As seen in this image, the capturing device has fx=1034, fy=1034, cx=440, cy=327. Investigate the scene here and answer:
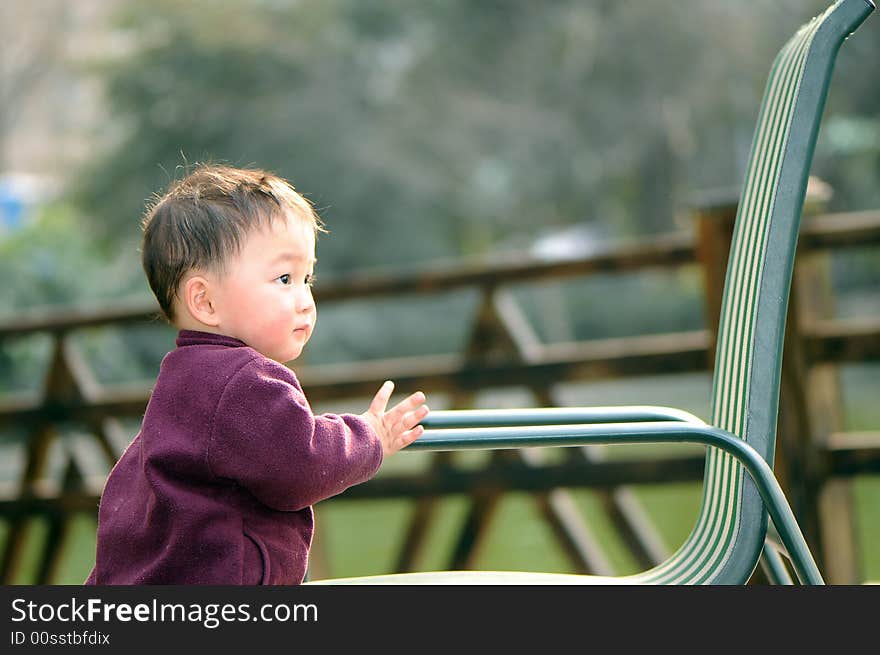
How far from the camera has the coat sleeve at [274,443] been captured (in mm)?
893

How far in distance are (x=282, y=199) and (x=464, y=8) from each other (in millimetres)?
9218

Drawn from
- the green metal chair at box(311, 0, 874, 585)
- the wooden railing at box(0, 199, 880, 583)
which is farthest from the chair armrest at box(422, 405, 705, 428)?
the wooden railing at box(0, 199, 880, 583)

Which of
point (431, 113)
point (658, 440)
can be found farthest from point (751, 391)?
point (431, 113)

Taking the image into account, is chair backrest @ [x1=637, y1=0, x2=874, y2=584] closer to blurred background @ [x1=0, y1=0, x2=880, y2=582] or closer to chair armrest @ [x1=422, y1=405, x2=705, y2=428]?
chair armrest @ [x1=422, y1=405, x2=705, y2=428]

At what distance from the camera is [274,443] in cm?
90

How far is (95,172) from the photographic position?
927 centimetres

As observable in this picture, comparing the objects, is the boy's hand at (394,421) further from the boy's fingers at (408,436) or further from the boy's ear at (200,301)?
the boy's ear at (200,301)

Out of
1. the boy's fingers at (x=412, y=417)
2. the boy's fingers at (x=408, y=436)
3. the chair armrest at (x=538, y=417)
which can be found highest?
the chair armrest at (x=538, y=417)

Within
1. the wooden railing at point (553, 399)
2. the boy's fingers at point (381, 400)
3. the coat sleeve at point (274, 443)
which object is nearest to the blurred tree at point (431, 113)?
the wooden railing at point (553, 399)

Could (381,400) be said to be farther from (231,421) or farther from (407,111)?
(407,111)

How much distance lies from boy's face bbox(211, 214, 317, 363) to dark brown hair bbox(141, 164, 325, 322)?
12 mm

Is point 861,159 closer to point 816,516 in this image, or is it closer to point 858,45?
point 858,45

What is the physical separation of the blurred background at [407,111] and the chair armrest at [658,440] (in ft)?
25.7

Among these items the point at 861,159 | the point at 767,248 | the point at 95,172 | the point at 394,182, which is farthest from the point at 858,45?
the point at 767,248
